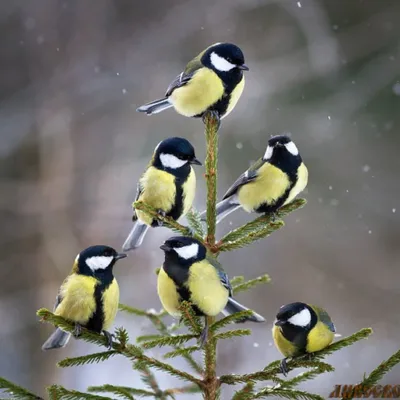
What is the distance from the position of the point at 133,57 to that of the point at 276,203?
15.7 ft

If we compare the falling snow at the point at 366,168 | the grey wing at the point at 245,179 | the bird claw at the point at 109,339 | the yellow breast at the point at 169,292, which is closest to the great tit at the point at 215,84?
the grey wing at the point at 245,179

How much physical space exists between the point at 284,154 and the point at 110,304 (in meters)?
0.76

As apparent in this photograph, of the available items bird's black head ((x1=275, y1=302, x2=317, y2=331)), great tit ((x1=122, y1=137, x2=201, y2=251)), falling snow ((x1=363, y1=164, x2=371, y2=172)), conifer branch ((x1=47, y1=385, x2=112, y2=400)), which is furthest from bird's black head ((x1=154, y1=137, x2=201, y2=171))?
falling snow ((x1=363, y1=164, x2=371, y2=172))

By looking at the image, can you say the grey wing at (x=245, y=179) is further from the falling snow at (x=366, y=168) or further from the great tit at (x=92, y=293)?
the falling snow at (x=366, y=168)

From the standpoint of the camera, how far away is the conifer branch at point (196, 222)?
75.5 inches

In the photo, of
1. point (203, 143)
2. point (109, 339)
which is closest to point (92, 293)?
point (109, 339)

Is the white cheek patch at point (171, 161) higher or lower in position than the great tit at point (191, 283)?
higher

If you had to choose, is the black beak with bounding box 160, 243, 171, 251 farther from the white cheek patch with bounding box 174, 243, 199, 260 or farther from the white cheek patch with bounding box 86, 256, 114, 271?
the white cheek patch with bounding box 86, 256, 114, 271

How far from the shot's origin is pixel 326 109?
6633 mm

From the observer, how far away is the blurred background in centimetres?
553

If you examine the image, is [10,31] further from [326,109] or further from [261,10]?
[326,109]

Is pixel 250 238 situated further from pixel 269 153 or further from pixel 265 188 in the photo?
pixel 269 153

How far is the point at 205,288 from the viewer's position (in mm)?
1783

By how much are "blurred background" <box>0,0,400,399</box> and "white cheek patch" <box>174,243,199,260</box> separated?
3.68 metres
